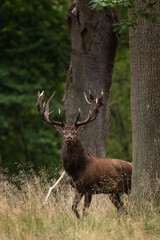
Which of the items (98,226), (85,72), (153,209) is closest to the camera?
(98,226)

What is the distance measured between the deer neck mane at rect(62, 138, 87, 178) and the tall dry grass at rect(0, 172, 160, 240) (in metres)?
0.60

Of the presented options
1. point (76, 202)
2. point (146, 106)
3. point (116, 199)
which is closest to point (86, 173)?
point (76, 202)

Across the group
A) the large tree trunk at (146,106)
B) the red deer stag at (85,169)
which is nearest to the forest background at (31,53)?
the red deer stag at (85,169)

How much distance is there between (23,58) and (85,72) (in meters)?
7.98

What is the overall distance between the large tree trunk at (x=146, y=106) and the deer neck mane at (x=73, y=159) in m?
1.16

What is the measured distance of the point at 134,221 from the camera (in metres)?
7.12

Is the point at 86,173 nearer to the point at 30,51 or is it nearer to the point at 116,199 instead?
the point at 116,199

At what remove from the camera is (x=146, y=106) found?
8188 mm

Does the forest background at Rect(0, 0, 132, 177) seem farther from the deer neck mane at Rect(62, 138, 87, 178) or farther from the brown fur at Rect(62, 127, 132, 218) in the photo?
the deer neck mane at Rect(62, 138, 87, 178)

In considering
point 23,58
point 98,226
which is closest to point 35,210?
point 98,226

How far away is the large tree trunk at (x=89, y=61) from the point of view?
10.9 m

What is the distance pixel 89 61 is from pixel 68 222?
483 centimetres

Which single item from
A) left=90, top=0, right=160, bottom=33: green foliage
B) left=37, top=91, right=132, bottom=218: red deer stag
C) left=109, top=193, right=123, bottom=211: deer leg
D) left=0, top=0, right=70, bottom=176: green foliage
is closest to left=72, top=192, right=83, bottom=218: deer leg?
left=37, top=91, right=132, bottom=218: red deer stag

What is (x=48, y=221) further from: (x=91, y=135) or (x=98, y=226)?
(x=91, y=135)
